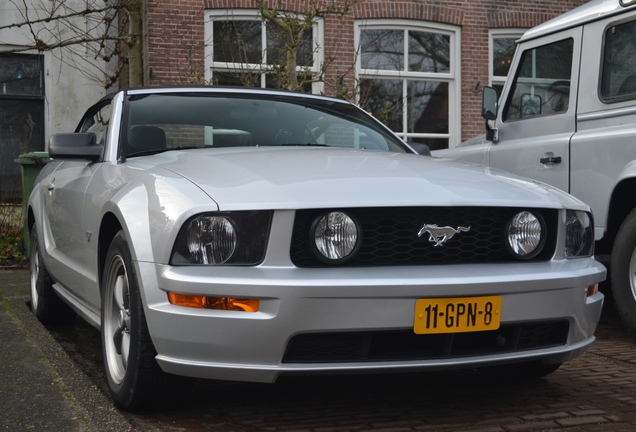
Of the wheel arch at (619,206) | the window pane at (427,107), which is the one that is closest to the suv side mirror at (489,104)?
the wheel arch at (619,206)

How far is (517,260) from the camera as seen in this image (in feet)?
12.0

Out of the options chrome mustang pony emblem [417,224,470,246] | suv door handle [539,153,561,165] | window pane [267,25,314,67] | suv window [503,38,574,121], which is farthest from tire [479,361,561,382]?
window pane [267,25,314,67]

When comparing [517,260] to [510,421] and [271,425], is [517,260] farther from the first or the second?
[271,425]

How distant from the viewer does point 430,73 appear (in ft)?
51.1

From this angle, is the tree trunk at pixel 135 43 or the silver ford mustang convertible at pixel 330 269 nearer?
the silver ford mustang convertible at pixel 330 269

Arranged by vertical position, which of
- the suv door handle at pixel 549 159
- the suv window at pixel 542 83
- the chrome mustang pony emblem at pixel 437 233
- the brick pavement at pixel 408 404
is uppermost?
the suv window at pixel 542 83

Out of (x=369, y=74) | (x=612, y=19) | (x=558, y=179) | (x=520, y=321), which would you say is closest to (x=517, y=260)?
(x=520, y=321)

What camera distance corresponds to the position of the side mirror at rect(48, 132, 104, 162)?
468 centimetres

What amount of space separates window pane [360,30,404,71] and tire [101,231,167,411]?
11.7 meters

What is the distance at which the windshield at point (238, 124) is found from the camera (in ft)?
15.3

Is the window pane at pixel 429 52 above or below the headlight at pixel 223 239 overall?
above

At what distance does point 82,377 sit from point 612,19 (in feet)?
13.2

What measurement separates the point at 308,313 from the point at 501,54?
44.4ft

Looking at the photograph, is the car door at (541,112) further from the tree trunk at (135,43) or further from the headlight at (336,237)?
the tree trunk at (135,43)
